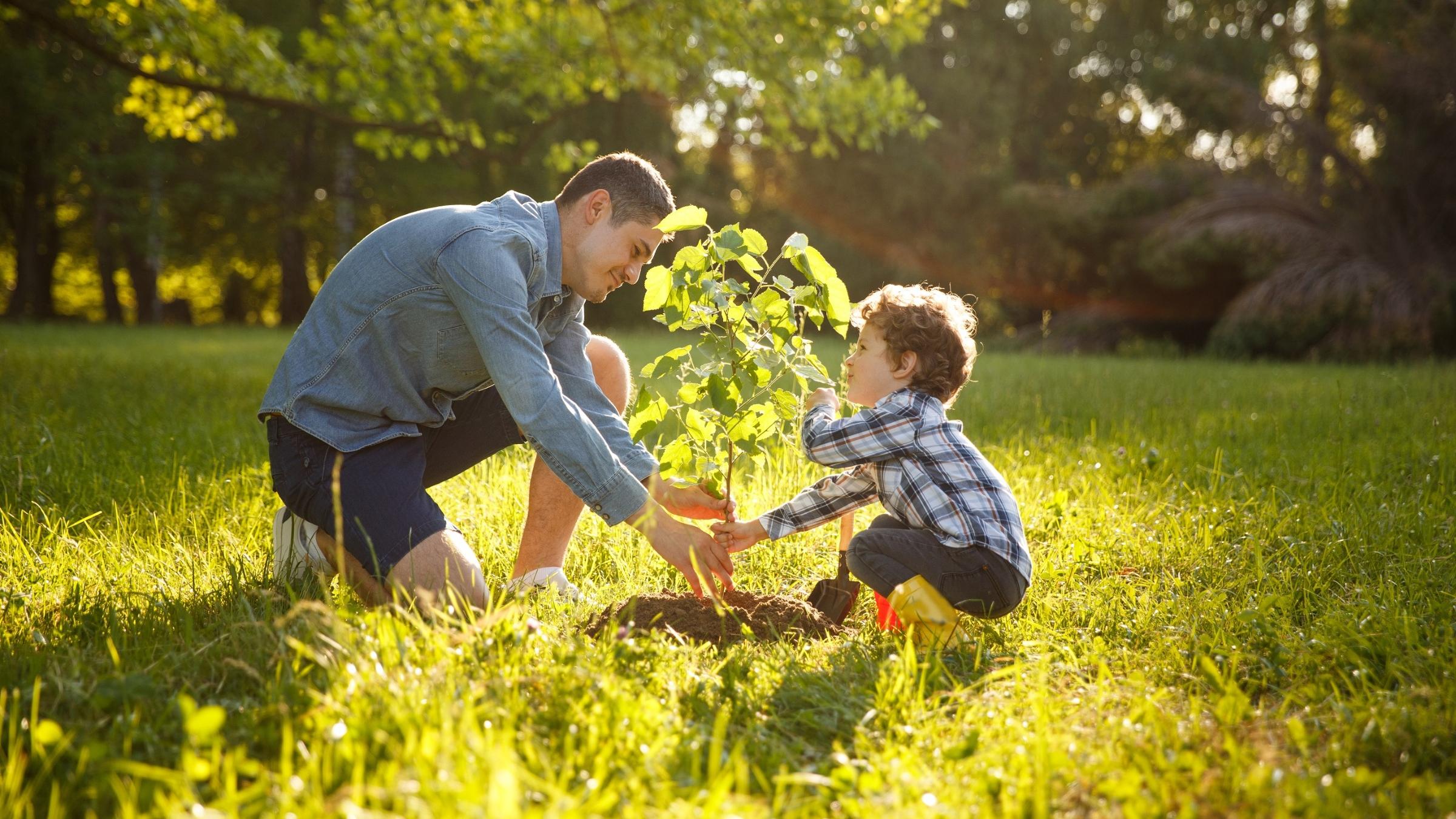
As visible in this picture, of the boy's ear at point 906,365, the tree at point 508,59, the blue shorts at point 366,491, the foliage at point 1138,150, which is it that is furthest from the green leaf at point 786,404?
the foliage at point 1138,150

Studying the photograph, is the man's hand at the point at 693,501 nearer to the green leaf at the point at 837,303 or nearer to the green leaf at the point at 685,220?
the green leaf at the point at 837,303

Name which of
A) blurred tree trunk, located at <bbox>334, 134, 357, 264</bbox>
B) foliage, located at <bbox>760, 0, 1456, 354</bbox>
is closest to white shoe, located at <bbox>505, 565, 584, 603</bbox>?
foliage, located at <bbox>760, 0, 1456, 354</bbox>

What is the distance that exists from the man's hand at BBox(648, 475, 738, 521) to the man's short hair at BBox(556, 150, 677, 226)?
82cm

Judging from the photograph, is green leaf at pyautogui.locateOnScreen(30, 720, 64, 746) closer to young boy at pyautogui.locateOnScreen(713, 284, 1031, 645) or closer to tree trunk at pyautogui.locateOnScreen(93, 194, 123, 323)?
young boy at pyautogui.locateOnScreen(713, 284, 1031, 645)

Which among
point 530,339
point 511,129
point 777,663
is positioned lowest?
point 777,663

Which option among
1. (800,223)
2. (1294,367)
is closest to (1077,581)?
(1294,367)

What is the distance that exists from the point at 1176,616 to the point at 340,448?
259 cm

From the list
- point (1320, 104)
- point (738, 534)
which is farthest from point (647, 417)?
point (1320, 104)

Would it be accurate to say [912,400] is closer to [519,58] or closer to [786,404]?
[786,404]

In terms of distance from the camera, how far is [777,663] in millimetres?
2412

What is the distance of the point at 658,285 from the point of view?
248 centimetres

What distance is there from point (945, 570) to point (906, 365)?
0.65m

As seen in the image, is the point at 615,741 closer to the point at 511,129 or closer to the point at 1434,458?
the point at 1434,458

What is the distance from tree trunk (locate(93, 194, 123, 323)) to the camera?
21375mm
